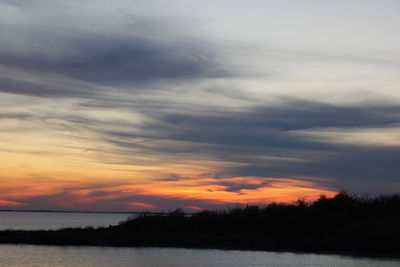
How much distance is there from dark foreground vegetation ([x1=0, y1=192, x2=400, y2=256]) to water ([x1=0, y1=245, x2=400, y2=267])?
4073 millimetres

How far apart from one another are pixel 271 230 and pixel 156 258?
1804 cm

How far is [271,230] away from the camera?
2312 inches

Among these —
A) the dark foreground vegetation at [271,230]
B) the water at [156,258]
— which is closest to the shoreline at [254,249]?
the dark foreground vegetation at [271,230]

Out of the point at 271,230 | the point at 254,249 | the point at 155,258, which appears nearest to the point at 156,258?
the point at 155,258

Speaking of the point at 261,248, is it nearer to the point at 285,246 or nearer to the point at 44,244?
the point at 285,246

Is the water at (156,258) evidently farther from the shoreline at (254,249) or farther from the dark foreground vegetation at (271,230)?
the dark foreground vegetation at (271,230)

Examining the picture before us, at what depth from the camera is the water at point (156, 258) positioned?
1601 inches

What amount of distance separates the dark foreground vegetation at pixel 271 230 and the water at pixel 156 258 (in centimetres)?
407

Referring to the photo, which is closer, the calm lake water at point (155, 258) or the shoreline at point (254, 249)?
the calm lake water at point (155, 258)

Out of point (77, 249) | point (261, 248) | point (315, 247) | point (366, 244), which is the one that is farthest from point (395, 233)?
point (77, 249)

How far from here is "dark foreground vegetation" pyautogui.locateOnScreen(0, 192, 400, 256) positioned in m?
51.2

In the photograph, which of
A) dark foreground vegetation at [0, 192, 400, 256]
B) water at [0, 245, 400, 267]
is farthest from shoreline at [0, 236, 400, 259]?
water at [0, 245, 400, 267]

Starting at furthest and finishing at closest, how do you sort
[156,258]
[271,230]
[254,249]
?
1. [271,230]
2. [254,249]
3. [156,258]

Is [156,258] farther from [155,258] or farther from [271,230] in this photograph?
[271,230]
